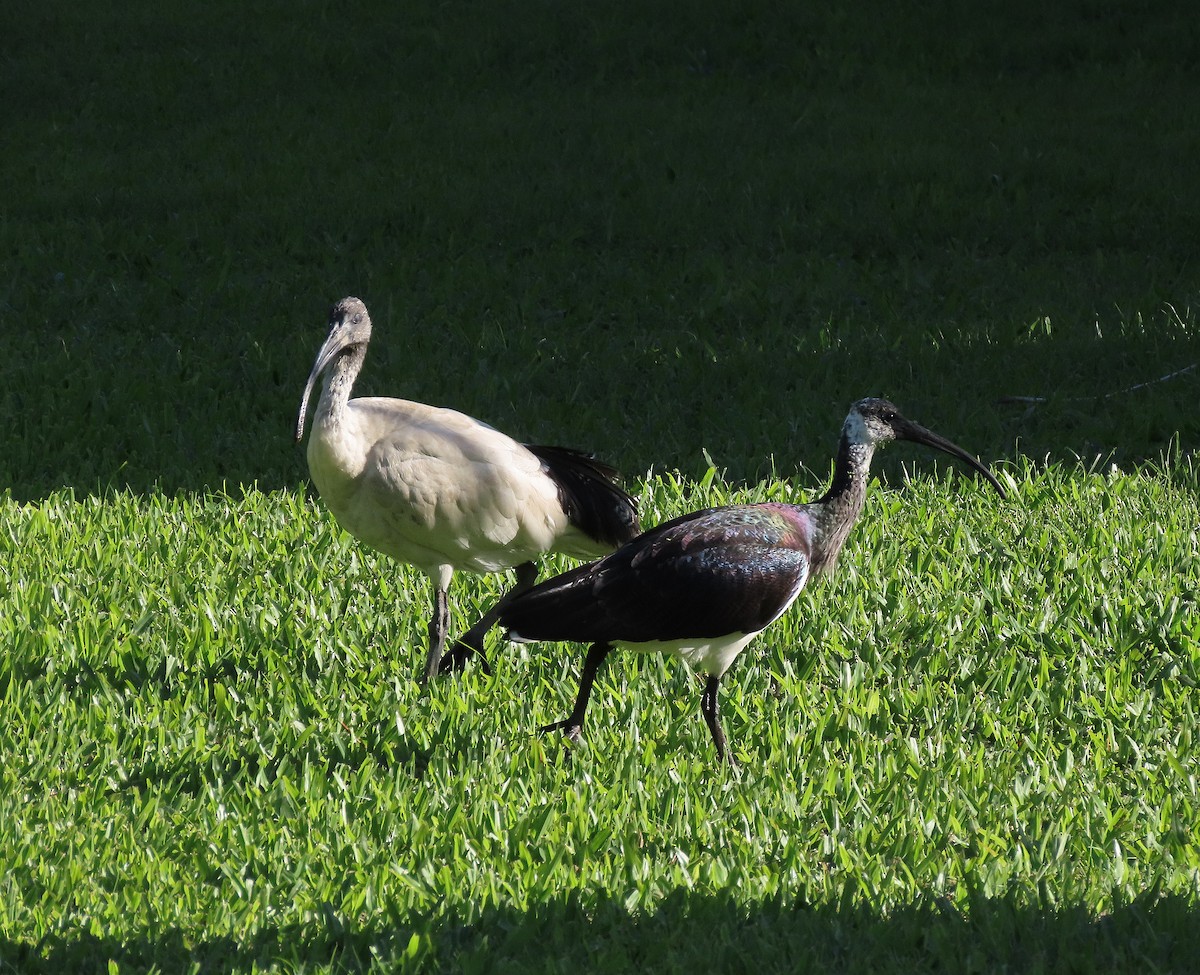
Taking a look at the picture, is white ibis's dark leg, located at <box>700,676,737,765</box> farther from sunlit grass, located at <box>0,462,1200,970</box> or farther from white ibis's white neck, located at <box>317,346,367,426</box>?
white ibis's white neck, located at <box>317,346,367,426</box>

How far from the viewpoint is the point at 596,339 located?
9742mm

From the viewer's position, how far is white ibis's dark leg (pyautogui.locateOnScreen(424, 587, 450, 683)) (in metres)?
5.34

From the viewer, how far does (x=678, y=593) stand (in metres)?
4.44

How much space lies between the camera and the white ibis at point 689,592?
4.43 m

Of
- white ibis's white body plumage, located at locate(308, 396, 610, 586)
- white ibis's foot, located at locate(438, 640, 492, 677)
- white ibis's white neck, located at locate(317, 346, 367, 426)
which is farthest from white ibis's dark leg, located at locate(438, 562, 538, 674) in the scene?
white ibis's white neck, located at locate(317, 346, 367, 426)

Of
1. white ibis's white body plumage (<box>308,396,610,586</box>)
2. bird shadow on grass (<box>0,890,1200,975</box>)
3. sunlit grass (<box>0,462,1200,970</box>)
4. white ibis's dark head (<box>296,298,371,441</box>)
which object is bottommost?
bird shadow on grass (<box>0,890,1200,975</box>)

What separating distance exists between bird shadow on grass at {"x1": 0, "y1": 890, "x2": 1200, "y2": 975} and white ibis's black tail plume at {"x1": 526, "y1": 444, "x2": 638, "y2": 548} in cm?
206

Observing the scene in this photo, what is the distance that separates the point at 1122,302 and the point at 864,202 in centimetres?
258

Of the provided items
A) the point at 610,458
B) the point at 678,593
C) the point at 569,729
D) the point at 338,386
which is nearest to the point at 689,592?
the point at 678,593

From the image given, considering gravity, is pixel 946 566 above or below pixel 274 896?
above

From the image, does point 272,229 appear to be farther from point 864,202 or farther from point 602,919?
point 602,919

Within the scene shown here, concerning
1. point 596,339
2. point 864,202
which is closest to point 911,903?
point 596,339

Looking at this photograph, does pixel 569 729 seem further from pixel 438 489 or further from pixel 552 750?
pixel 438 489

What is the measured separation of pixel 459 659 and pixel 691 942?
1.66m
